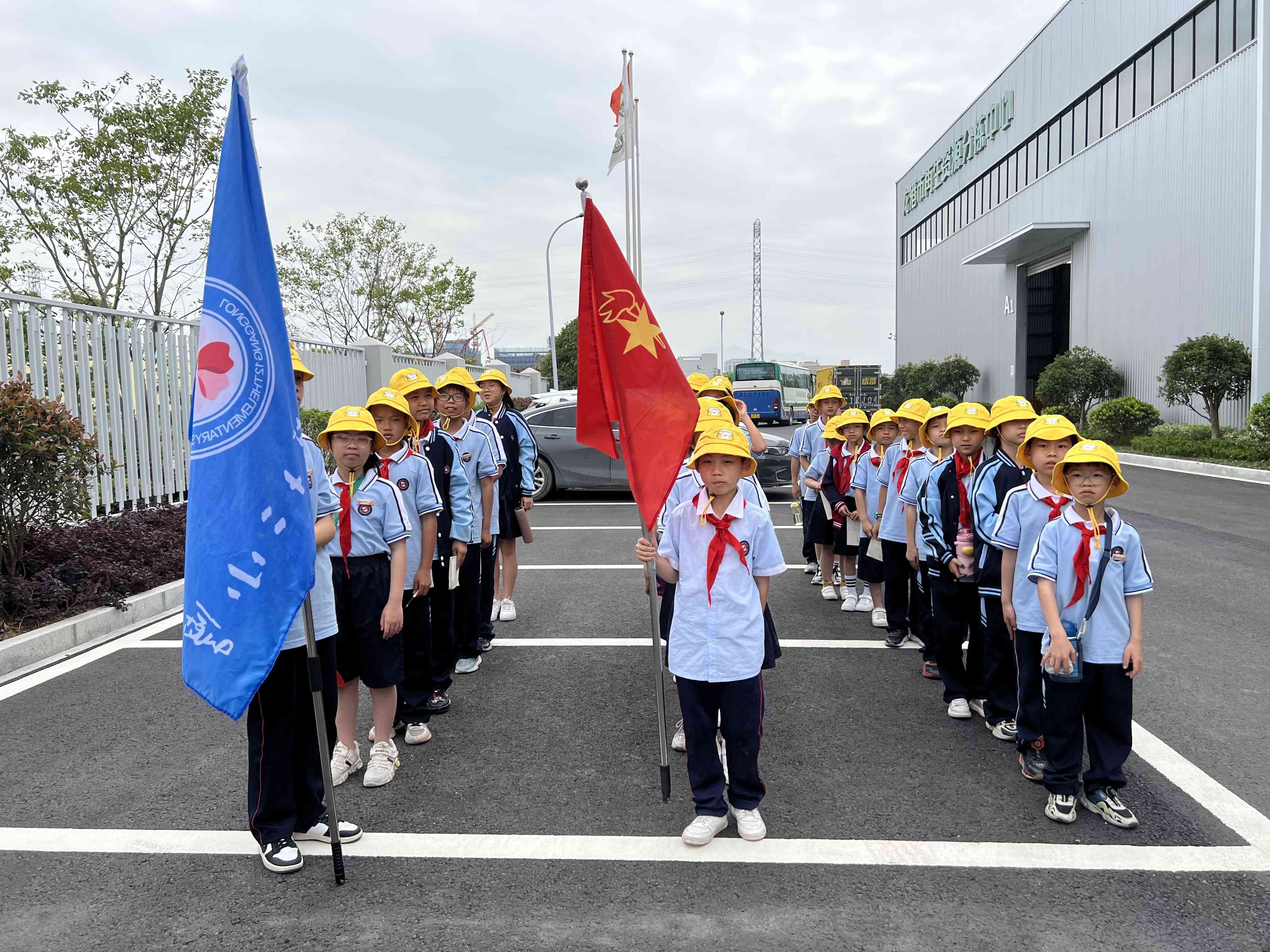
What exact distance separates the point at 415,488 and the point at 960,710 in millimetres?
2967

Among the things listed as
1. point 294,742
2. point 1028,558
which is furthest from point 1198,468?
point 294,742

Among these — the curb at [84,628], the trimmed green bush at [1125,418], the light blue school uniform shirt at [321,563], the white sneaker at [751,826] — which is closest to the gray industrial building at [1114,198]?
the trimmed green bush at [1125,418]

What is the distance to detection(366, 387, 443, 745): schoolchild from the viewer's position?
4359 millimetres

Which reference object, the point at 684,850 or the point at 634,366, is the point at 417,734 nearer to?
the point at 684,850

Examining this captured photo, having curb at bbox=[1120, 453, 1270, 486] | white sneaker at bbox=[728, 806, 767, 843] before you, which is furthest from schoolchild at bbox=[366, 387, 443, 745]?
curb at bbox=[1120, 453, 1270, 486]

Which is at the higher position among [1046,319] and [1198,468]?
[1046,319]

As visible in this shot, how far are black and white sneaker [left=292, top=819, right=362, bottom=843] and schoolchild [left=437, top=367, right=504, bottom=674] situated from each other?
1.99 metres

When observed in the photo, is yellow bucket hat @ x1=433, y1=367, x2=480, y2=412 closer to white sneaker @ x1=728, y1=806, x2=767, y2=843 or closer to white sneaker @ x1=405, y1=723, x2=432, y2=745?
white sneaker @ x1=405, y1=723, x2=432, y2=745

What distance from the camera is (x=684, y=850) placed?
3.42 metres

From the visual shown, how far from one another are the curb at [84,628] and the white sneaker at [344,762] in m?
1.57

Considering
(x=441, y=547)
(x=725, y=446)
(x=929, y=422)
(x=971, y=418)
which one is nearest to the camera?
(x=725, y=446)

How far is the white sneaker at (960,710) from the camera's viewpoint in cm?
479

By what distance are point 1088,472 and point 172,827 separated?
3809 millimetres

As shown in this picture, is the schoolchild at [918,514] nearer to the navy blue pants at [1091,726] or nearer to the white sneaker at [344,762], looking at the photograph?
the navy blue pants at [1091,726]
